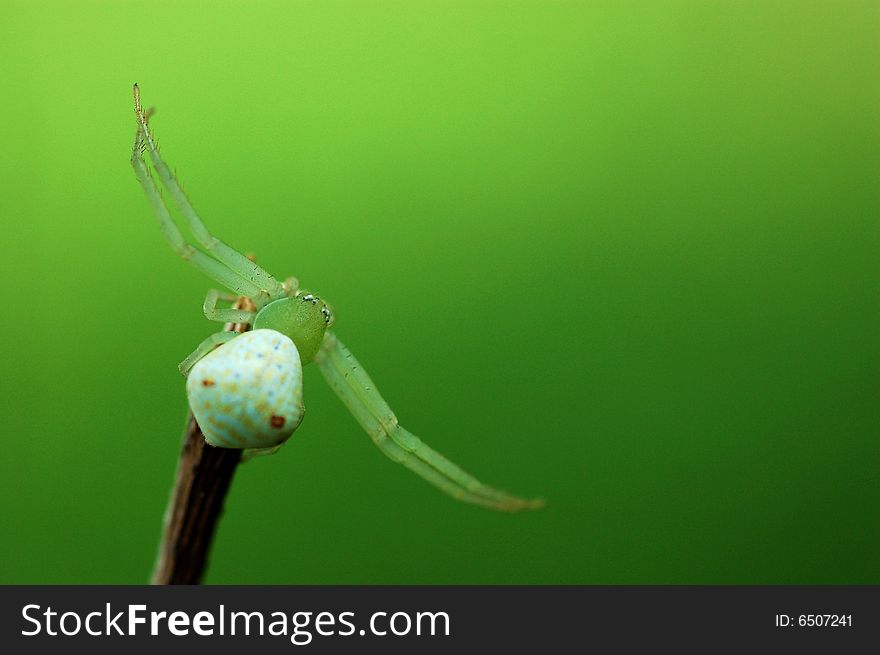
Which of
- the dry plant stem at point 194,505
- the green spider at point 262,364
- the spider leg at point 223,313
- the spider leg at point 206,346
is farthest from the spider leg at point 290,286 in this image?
the dry plant stem at point 194,505

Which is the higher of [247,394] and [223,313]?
[223,313]

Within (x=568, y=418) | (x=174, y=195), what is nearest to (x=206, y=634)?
(x=174, y=195)

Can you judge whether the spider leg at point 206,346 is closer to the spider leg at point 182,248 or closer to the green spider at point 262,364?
the green spider at point 262,364

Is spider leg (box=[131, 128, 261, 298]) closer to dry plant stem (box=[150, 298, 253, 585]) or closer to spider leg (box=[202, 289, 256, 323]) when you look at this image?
spider leg (box=[202, 289, 256, 323])

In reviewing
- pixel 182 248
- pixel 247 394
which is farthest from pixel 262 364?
pixel 182 248

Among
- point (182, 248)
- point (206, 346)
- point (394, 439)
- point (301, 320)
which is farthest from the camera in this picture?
point (394, 439)

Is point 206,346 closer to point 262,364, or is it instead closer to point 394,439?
point 262,364

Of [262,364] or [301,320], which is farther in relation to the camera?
[301,320]
